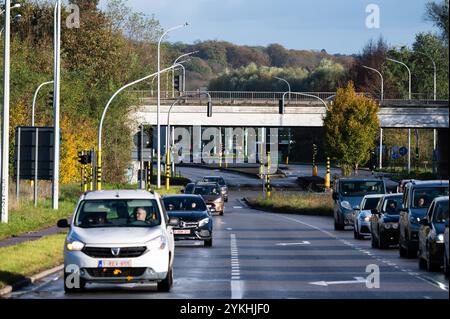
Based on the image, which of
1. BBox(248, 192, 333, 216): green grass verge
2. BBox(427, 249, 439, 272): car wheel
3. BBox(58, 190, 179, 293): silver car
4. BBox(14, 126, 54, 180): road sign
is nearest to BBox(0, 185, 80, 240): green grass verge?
BBox(14, 126, 54, 180): road sign

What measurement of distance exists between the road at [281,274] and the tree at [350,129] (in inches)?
1873

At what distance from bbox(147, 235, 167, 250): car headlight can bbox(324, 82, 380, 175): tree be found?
68.6 metres

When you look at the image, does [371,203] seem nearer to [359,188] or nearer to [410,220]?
[359,188]

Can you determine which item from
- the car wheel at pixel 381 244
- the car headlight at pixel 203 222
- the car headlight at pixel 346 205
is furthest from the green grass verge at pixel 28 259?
the car headlight at pixel 346 205

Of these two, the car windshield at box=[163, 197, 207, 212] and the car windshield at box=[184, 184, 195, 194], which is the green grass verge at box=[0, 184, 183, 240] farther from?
the car windshield at box=[184, 184, 195, 194]

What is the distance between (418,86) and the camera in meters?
145

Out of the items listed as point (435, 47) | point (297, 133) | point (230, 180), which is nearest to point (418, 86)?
point (435, 47)

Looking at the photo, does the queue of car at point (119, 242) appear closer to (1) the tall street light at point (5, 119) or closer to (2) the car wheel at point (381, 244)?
(2) the car wheel at point (381, 244)

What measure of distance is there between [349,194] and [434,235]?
23.4 metres

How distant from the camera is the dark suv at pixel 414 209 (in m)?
30.7

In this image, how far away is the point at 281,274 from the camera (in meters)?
25.7

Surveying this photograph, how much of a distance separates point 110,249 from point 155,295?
1.16m

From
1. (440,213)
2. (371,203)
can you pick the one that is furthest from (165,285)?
(371,203)
